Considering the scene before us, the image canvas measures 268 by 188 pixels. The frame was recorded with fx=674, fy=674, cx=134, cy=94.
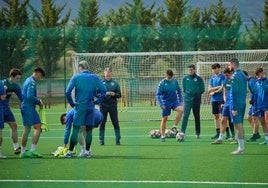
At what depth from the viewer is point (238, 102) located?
13.9 meters

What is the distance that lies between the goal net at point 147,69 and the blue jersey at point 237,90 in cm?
1141

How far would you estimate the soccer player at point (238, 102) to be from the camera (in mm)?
13711

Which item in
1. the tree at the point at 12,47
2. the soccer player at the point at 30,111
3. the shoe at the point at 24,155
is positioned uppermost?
the tree at the point at 12,47

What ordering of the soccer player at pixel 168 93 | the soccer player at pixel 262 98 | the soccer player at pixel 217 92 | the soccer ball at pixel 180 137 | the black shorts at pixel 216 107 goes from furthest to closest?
the black shorts at pixel 216 107 → the soccer player at pixel 168 93 → the soccer player at pixel 217 92 → the soccer ball at pixel 180 137 → the soccer player at pixel 262 98

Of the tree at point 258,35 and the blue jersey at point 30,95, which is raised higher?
the tree at point 258,35

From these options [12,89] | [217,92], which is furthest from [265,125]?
[12,89]

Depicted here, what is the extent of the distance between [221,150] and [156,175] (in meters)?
3.93

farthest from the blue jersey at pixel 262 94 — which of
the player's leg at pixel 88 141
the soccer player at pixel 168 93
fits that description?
the player's leg at pixel 88 141

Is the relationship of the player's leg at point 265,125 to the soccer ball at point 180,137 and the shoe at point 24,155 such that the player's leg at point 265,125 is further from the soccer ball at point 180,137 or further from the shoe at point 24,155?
the shoe at point 24,155

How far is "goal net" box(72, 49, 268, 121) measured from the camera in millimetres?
26078

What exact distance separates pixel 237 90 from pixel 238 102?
257 millimetres

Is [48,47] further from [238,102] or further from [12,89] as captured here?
[238,102]

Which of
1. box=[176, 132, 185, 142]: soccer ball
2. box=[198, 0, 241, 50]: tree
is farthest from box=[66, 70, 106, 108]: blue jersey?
box=[198, 0, 241, 50]: tree

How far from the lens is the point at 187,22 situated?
37.3m
